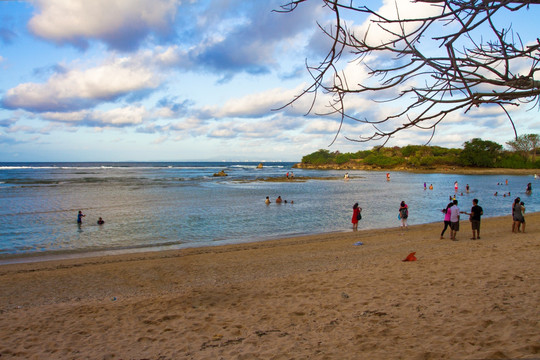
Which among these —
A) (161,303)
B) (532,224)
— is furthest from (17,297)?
(532,224)

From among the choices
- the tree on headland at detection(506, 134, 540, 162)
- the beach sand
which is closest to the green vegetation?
the tree on headland at detection(506, 134, 540, 162)

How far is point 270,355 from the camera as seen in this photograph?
4719mm

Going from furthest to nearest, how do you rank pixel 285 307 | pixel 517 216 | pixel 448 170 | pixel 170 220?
pixel 448 170, pixel 170 220, pixel 517 216, pixel 285 307

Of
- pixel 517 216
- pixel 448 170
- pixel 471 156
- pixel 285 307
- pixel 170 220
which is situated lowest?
pixel 170 220

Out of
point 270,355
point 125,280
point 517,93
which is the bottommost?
point 125,280

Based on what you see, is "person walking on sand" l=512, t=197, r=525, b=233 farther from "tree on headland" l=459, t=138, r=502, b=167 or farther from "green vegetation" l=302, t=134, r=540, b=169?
"tree on headland" l=459, t=138, r=502, b=167

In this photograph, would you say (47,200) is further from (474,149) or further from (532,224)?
(474,149)

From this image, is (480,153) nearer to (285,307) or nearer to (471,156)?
(471,156)

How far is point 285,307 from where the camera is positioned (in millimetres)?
6609

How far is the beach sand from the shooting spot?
15.9 feet

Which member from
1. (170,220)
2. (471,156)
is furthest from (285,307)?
(471,156)

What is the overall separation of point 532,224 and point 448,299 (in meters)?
15.0

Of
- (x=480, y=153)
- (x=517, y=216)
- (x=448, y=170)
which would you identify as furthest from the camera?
(x=480, y=153)

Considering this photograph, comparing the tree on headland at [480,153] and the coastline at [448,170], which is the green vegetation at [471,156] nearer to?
the tree on headland at [480,153]
